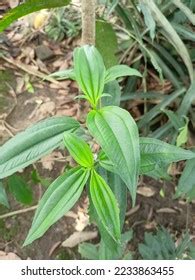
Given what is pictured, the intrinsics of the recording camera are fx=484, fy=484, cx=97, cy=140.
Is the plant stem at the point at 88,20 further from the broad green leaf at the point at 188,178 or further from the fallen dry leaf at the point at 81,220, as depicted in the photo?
the fallen dry leaf at the point at 81,220

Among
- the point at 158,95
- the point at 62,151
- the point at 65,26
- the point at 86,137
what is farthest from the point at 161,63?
the point at 86,137

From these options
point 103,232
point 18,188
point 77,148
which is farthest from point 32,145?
point 18,188

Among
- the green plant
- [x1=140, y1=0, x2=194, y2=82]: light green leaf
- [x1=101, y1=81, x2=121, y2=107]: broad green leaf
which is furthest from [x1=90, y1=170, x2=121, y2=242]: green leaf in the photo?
[x1=140, y1=0, x2=194, y2=82]: light green leaf

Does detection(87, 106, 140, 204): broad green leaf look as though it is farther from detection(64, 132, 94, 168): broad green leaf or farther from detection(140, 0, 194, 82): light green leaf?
detection(140, 0, 194, 82): light green leaf

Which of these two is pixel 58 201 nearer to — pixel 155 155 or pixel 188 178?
pixel 155 155

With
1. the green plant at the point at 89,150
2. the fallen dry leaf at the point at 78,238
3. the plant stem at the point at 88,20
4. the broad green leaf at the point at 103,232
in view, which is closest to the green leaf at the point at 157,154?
the green plant at the point at 89,150
